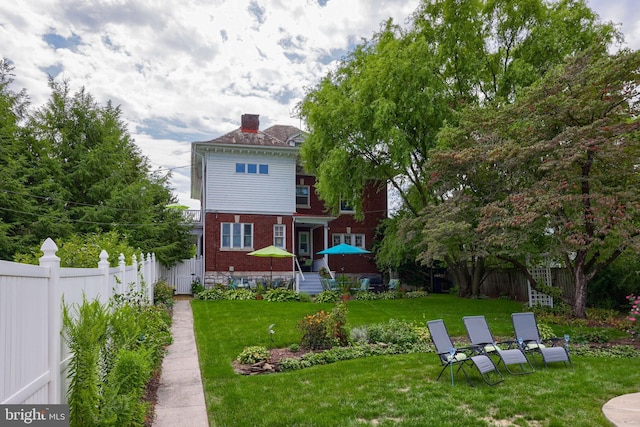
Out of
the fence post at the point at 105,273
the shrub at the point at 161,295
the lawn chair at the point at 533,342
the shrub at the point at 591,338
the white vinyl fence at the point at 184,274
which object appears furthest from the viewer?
the white vinyl fence at the point at 184,274

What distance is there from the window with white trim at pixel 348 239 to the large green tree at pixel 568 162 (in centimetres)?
1248

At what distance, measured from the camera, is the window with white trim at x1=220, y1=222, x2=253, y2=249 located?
23609 mm

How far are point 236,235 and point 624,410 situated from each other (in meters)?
19.8

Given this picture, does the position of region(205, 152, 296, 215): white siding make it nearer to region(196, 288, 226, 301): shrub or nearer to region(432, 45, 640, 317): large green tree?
region(196, 288, 226, 301): shrub

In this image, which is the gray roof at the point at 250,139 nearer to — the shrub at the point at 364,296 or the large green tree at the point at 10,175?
the large green tree at the point at 10,175

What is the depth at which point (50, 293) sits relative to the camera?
4.18 metres

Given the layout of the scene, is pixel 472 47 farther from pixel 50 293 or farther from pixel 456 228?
pixel 50 293

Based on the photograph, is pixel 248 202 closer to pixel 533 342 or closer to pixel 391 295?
pixel 391 295

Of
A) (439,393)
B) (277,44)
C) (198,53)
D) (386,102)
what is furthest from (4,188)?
(439,393)

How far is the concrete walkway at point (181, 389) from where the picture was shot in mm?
5938

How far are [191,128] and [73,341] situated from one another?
75.0 ft

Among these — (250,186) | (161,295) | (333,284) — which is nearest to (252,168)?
(250,186)

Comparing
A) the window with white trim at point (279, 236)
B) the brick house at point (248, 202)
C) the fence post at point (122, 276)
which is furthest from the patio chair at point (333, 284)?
the fence post at point (122, 276)

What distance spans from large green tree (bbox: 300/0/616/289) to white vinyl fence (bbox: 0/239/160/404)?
48.4 ft
